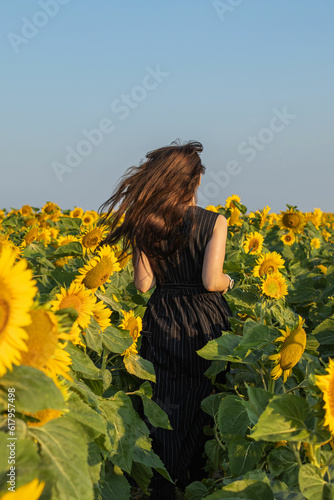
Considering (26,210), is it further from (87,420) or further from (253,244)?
(87,420)

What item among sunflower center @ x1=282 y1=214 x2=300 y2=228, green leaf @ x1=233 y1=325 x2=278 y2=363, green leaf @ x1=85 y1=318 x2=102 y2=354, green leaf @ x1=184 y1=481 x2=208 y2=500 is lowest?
green leaf @ x1=184 y1=481 x2=208 y2=500

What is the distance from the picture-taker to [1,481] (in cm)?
82

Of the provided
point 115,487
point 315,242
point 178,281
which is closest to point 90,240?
point 178,281

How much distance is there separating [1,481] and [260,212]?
5.19m

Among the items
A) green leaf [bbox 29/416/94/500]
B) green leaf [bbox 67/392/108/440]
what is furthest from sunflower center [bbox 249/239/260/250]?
green leaf [bbox 29/416/94/500]

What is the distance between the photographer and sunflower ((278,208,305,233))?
5.70 m

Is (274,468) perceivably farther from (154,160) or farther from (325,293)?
(325,293)

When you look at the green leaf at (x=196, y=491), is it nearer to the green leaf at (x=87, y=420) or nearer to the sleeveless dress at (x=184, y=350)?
the sleeveless dress at (x=184, y=350)

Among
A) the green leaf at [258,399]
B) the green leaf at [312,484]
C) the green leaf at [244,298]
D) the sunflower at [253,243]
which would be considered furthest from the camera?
the sunflower at [253,243]

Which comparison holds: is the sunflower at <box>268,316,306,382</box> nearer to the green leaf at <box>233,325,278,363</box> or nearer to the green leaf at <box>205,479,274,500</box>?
the green leaf at <box>233,325,278,363</box>

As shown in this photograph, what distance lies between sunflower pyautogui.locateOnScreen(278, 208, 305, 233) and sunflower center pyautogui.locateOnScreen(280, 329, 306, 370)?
4110mm

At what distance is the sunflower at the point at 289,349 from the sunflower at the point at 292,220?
4.08m

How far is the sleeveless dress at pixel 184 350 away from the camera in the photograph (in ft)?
9.39

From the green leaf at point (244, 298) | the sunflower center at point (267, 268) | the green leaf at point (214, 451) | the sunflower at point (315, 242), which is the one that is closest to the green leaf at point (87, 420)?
the green leaf at point (214, 451)
